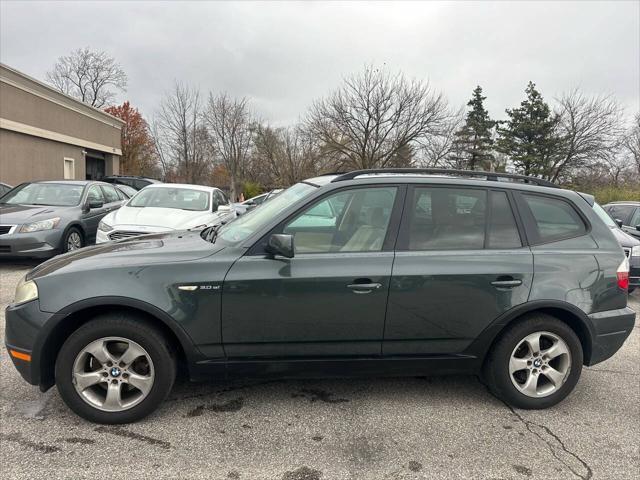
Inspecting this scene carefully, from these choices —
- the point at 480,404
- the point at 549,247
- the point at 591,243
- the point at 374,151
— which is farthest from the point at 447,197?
the point at 374,151

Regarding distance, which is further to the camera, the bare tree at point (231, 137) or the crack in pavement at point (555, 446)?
the bare tree at point (231, 137)

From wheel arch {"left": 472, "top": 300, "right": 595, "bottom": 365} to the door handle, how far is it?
16 centimetres

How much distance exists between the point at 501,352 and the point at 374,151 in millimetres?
27501

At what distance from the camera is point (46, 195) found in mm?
8266

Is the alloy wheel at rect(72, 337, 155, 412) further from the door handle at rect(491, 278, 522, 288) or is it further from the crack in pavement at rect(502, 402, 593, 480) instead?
the crack in pavement at rect(502, 402, 593, 480)

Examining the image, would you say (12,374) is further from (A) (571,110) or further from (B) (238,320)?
(A) (571,110)

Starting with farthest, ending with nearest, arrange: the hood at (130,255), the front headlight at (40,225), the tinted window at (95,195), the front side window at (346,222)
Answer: the tinted window at (95,195) → the front headlight at (40,225) → the front side window at (346,222) → the hood at (130,255)

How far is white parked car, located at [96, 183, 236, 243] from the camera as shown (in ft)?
22.1

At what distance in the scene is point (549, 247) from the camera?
10.4ft

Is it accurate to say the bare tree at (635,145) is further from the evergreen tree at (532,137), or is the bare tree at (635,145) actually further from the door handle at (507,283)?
the door handle at (507,283)

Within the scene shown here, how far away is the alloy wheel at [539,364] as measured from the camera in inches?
123

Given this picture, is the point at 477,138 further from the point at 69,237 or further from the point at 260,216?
the point at 260,216

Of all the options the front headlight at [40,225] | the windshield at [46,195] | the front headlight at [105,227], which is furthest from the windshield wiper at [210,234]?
the windshield at [46,195]

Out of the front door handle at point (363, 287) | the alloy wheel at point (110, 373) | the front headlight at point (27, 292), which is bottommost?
the alloy wheel at point (110, 373)
